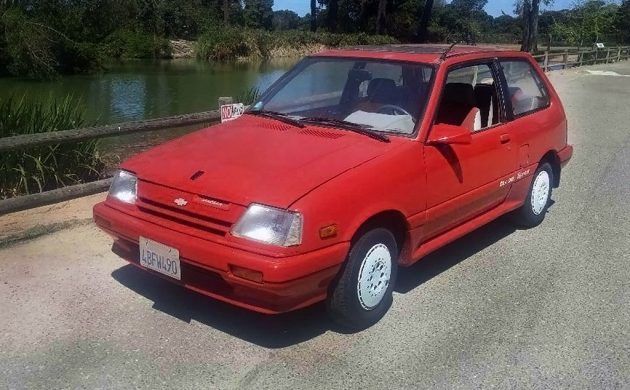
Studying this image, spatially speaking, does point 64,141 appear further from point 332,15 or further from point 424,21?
point 332,15

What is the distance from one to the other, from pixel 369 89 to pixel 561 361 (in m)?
2.34

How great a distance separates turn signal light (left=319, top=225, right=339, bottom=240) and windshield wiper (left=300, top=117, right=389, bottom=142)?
93 cm

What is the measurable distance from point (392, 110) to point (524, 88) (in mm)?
1927

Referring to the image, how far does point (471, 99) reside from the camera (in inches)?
214

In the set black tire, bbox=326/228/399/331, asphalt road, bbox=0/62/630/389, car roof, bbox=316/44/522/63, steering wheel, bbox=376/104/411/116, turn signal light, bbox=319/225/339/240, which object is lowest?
asphalt road, bbox=0/62/630/389

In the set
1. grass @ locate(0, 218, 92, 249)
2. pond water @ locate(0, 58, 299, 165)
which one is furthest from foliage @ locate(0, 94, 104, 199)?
grass @ locate(0, 218, 92, 249)

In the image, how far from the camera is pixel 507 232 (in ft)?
20.4

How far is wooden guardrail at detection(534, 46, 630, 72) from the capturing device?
29234mm

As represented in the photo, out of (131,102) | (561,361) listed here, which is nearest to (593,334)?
(561,361)

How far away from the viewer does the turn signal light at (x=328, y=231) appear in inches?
142

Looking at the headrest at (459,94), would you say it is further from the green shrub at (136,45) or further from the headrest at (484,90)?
the green shrub at (136,45)

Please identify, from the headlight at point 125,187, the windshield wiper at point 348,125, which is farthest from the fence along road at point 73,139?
the windshield wiper at point 348,125

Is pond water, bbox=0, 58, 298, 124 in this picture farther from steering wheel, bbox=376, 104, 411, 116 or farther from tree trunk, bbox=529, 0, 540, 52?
tree trunk, bbox=529, 0, 540, 52

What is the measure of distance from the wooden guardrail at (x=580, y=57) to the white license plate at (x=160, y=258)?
25.8m
